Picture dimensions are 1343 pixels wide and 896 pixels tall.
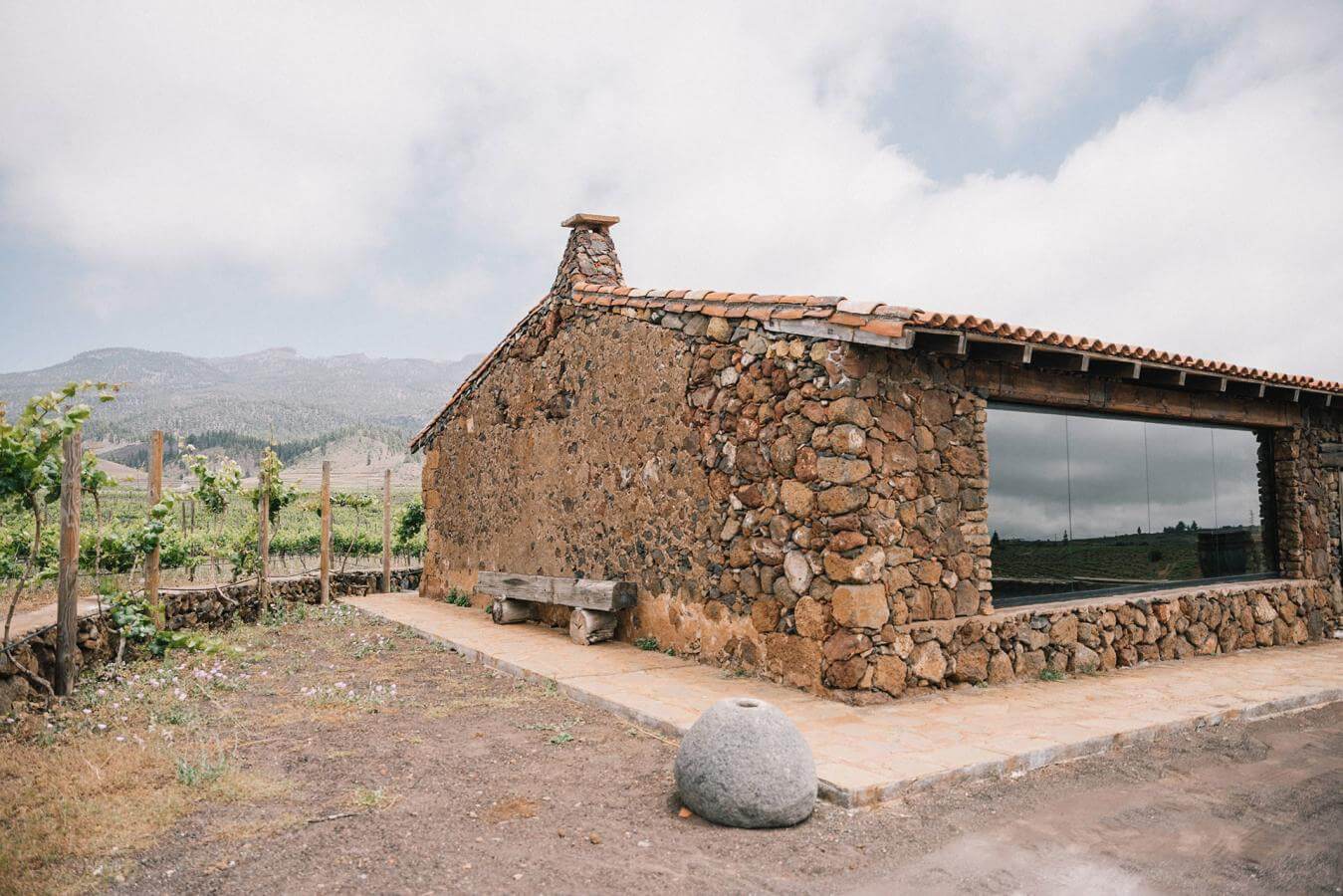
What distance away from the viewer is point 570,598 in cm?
978

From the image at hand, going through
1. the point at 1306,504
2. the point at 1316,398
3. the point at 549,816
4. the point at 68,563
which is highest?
the point at 1316,398

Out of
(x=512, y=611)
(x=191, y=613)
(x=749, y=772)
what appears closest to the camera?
(x=749, y=772)

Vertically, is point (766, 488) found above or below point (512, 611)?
above

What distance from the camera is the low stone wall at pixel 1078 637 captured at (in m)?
6.79

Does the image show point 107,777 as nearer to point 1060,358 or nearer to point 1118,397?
point 1060,358

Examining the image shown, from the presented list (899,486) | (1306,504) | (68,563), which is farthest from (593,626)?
(1306,504)

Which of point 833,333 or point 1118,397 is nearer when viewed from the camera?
point 833,333

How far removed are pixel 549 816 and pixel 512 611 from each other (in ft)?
22.8

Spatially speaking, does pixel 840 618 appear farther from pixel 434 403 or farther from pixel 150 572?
pixel 434 403

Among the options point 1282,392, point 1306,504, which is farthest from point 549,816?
point 1306,504

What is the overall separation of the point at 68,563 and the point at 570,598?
188 inches

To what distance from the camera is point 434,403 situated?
126 metres

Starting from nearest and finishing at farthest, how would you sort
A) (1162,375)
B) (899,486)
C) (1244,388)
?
(899,486)
(1162,375)
(1244,388)

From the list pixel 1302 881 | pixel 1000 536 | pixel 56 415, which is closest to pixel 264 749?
pixel 56 415
